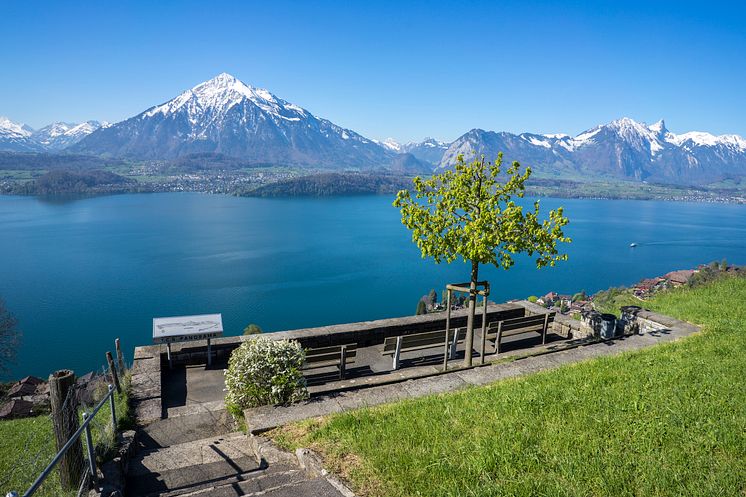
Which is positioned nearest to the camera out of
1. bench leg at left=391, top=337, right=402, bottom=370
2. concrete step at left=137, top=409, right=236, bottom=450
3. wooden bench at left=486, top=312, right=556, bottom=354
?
concrete step at left=137, top=409, right=236, bottom=450

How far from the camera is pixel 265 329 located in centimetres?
4947

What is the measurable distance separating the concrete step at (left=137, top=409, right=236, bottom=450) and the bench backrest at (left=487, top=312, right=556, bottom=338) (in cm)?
614

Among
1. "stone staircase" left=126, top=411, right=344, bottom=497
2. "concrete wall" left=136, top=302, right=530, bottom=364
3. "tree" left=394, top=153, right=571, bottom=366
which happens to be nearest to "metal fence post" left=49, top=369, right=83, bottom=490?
"stone staircase" left=126, top=411, right=344, bottom=497

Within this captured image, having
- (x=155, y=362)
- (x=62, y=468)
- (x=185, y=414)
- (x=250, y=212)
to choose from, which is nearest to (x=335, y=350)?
(x=185, y=414)

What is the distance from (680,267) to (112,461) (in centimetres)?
10145

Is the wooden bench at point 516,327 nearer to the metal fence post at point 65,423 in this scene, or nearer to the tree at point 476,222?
the tree at point 476,222

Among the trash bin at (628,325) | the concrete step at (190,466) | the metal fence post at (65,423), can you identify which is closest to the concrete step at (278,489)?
the concrete step at (190,466)

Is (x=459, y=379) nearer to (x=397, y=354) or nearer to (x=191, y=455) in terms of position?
(x=397, y=354)

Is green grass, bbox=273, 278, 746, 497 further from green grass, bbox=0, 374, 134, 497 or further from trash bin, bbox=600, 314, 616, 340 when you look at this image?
trash bin, bbox=600, 314, 616, 340

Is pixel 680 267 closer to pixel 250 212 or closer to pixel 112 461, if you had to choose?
pixel 112 461

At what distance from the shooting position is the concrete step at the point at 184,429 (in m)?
6.92

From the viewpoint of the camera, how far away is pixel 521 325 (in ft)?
36.5

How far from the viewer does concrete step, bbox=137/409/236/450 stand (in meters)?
6.92

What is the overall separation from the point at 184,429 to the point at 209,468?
1.93 meters
